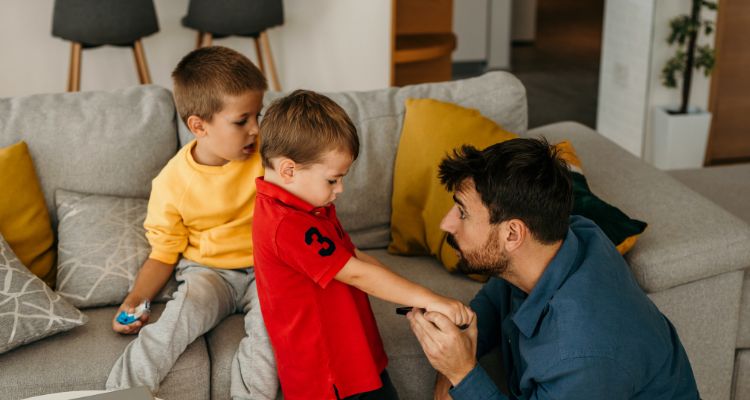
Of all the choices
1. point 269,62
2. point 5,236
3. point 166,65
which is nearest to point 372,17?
point 269,62

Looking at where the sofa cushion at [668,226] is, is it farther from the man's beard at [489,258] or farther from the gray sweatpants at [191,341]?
the gray sweatpants at [191,341]

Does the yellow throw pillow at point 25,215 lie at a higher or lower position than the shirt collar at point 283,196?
lower

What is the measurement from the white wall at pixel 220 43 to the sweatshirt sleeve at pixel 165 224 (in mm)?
1966

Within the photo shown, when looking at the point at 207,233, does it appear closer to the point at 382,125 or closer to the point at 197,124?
the point at 197,124

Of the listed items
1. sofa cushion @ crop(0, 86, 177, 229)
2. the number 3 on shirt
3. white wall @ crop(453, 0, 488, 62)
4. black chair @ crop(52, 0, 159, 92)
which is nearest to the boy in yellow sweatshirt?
sofa cushion @ crop(0, 86, 177, 229)

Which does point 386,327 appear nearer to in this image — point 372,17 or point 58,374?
point 58,374

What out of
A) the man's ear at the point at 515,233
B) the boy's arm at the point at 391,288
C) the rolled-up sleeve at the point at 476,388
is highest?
the man's ear at the point at 515,233

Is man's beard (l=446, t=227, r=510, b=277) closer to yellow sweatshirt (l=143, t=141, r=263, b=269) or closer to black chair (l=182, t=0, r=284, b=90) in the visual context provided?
yellow sweatshirt (l=143, t=141, r=263, b=269)

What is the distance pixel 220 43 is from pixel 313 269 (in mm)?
2641

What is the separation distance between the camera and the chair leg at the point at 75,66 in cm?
357

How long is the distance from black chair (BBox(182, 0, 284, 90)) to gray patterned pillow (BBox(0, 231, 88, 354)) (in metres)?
1.80

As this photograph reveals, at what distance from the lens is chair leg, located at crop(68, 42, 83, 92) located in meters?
3.57

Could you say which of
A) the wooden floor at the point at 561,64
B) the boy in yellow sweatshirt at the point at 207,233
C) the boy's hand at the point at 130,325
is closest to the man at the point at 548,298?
the boy in yellow sweatshirt at the point at 207,233

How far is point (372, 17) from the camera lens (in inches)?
157
